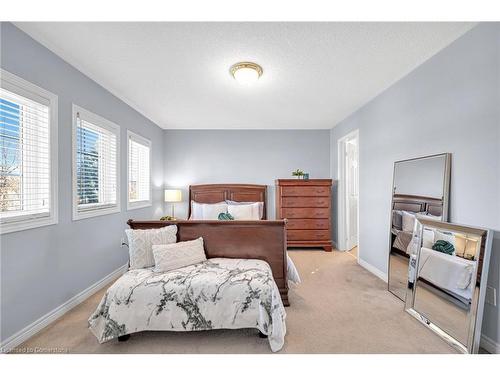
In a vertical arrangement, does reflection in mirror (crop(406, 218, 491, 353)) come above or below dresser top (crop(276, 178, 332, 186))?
below

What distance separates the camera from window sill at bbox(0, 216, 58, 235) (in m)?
1.77

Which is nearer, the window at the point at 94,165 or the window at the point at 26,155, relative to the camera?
the window at the point at 26,155

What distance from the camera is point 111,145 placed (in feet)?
10.5

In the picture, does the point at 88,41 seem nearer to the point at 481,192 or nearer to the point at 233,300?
the point at 233,300

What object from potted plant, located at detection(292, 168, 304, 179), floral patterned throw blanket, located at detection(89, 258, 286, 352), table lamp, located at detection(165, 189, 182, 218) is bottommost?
floral patterned throw blanket, located at detection(89, 258, 286, 352)

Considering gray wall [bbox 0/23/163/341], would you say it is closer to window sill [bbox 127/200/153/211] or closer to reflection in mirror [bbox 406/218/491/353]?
window sill [bbox 127/200/153/211]

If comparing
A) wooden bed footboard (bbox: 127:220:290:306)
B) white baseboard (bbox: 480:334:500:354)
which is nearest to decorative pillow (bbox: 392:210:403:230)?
white baseboard (bbox: 480:334:500:354)

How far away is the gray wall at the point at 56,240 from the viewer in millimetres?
1819

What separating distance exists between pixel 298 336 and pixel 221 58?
8.22 ft

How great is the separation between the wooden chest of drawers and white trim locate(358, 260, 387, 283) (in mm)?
938

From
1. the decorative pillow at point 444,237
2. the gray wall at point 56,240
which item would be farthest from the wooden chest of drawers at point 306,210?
the gray wall at point 56,240

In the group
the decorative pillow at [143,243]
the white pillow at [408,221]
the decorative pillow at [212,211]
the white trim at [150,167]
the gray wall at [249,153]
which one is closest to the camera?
the decorative pillow at [143,243]

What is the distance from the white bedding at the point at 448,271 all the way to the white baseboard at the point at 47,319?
331 cm

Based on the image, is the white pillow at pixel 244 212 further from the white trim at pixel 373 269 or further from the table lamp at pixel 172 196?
the white trim at pixel 373 269
